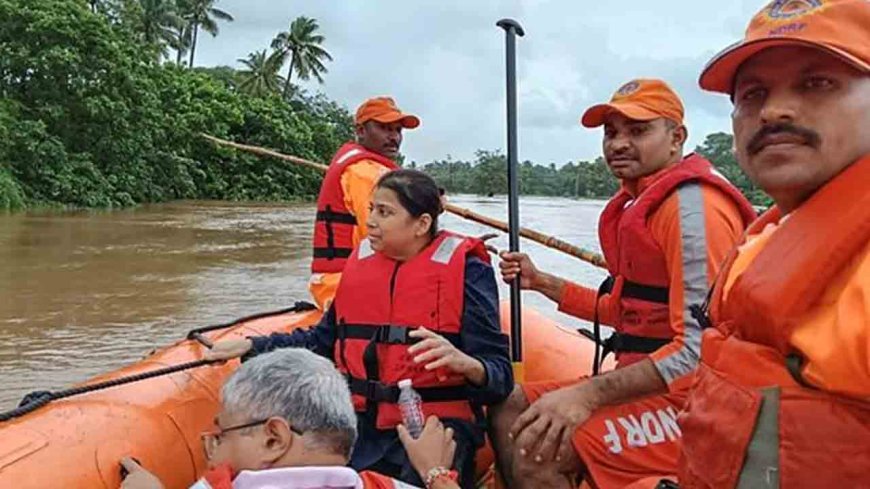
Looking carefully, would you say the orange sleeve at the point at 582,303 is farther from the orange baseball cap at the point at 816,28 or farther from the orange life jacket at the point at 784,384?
the orange baseball cap at the point at 816,28

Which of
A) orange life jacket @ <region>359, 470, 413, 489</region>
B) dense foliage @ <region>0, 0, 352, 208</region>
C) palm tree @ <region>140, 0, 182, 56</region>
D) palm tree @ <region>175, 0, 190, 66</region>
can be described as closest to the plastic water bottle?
orange life jacket @ <region>359, 470, 413, 489</region>

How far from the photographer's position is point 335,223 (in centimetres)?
385

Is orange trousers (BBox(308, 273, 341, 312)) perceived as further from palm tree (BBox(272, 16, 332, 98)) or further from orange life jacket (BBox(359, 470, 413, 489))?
palm tree (BBox(272, 16, 332, 98))

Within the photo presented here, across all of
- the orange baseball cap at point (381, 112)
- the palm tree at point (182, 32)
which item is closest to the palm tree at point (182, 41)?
the palm tree at point (182, 32)

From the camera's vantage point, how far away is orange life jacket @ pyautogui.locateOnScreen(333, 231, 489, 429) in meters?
2.31

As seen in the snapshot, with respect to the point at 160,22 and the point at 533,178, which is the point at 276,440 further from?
the point at 533,178

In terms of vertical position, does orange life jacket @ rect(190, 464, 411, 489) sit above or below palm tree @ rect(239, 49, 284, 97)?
below

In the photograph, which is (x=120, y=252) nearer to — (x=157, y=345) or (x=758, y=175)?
(x=157, y=345)

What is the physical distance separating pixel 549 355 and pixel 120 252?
1127 cm

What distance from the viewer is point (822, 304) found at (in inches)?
43.9

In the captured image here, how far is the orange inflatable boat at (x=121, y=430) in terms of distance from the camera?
221cm

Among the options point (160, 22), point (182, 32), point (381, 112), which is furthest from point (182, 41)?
point (381, 112)

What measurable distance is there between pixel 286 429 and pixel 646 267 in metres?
1.15

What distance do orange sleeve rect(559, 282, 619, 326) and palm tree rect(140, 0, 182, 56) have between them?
35940mm
